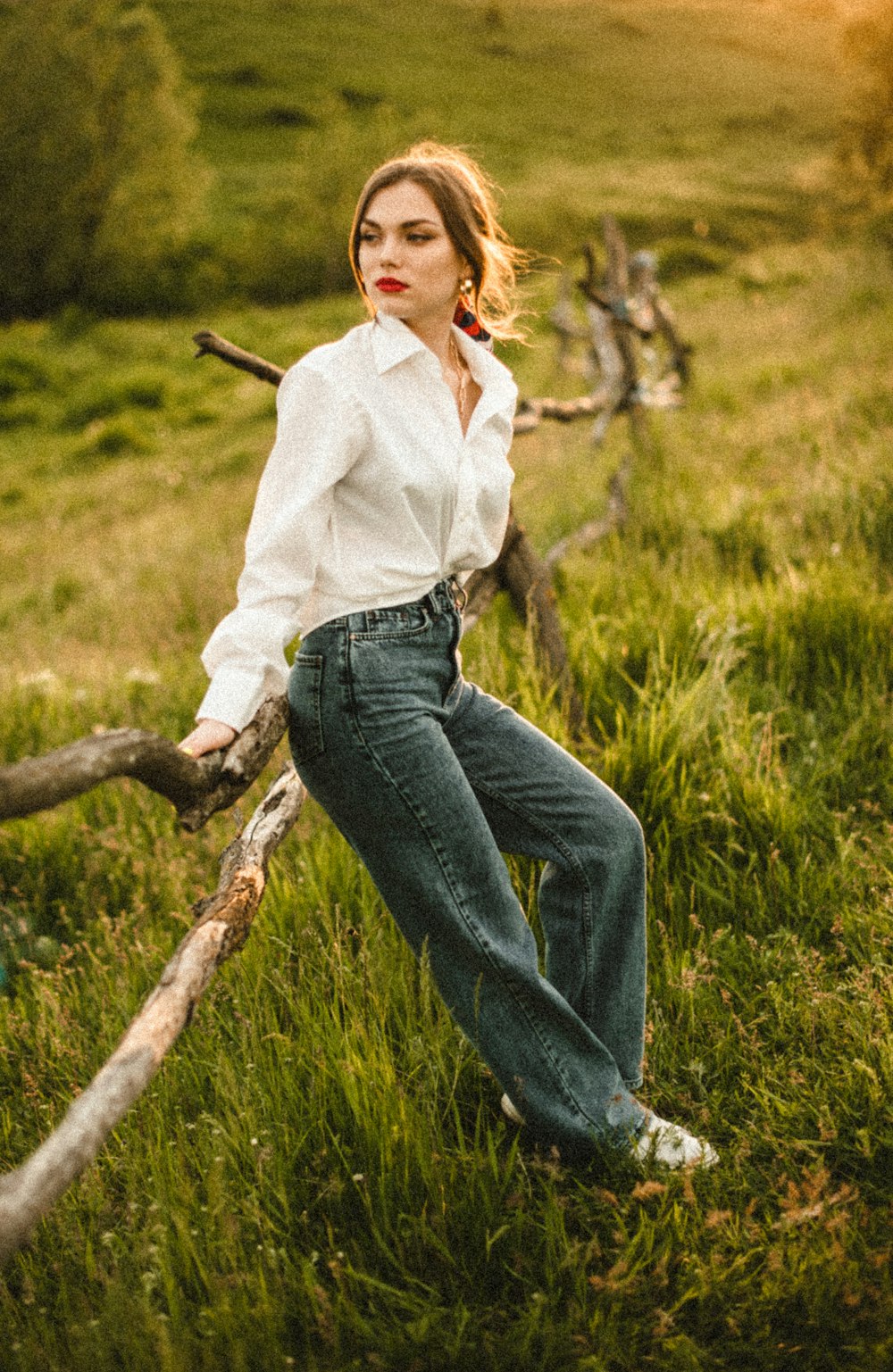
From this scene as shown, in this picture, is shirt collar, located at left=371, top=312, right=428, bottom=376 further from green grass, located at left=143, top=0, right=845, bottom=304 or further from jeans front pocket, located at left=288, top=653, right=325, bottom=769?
green grass, located at left=143, top=0, right=845, bottom=304

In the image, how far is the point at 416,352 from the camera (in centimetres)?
204

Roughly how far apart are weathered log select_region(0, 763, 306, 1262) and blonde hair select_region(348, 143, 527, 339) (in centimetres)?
132

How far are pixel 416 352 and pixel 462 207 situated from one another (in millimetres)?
415

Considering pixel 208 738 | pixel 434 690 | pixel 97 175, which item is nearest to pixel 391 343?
pixel 434 690

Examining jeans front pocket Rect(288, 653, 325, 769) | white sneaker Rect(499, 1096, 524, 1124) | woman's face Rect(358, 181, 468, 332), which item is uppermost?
woman's face Rect(358, 181, 468, 332)

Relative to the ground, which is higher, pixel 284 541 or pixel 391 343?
pixel 391 343

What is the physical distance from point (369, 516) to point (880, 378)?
23.8 ft

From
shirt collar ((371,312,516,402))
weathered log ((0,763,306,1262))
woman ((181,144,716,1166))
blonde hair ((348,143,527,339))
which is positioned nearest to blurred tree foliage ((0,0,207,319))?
blonde hair ((348,143,527,339))

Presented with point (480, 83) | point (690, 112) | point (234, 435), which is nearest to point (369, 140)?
point (234, 435)

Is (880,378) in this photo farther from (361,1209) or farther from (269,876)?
(361,1209)

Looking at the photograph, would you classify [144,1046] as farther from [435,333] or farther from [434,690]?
[435,333]

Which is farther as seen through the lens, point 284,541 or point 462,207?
point 462,207

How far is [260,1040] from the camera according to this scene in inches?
95.1

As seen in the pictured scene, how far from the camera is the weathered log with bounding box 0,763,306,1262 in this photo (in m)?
1.26
